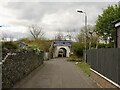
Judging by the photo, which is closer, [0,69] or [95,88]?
[0,69]

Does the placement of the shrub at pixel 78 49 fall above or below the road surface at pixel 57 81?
above

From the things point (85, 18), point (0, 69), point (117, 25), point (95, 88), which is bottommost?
point (95, 88)

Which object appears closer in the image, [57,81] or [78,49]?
[57,81]

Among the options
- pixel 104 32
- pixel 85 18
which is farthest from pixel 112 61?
pixel 85 18

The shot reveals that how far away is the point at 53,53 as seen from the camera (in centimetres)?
7969

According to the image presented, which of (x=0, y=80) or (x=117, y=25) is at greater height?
(x=117, y=25)

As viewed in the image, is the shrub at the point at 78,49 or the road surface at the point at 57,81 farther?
the shrub at the point at 78,49

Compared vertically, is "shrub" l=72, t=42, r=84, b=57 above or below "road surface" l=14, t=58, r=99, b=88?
above

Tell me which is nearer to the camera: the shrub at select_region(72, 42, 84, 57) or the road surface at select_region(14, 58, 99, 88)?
the road surface at select_region(14, 58, 99, 88)

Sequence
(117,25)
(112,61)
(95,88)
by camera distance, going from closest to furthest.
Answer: (112,61), (95,88), (117,25)

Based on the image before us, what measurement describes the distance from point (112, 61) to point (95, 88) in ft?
9.91

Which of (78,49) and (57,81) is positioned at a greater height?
(78,49)

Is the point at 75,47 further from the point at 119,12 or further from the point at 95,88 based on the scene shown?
the point at 95,88

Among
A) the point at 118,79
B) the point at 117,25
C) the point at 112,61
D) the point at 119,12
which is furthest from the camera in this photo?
the point at 119,12
